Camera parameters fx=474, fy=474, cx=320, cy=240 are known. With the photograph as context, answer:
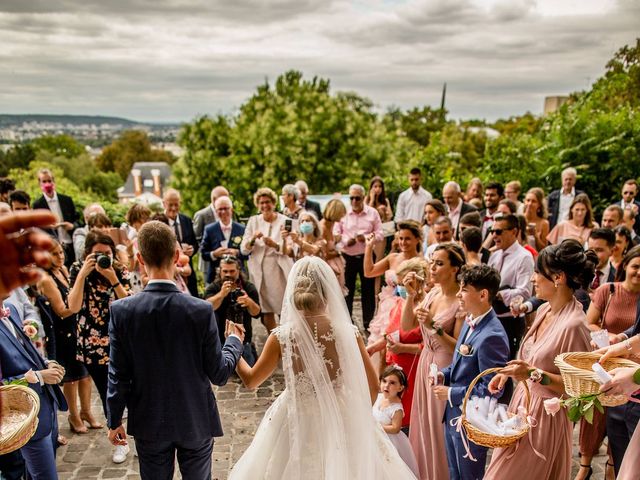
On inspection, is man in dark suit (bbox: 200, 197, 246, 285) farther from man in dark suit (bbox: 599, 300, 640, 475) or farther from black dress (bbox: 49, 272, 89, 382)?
man in dark suit (bbox: 599, 300, 640, 475)

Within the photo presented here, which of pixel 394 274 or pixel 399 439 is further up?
pixel 394 274

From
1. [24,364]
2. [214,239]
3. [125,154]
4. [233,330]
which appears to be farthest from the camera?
[125,154]

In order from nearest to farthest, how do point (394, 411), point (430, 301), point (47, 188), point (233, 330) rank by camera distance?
point (233, 330), point (394, 411), point (430, 301), point (47, 188)

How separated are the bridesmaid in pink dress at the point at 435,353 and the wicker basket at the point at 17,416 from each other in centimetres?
265

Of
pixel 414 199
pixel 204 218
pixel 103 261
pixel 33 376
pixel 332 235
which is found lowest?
pixel 33 376

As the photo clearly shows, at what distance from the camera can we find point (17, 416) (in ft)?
9.71

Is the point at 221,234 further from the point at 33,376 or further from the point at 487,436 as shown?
the point at 487,436

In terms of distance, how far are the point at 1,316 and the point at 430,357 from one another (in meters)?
3.12

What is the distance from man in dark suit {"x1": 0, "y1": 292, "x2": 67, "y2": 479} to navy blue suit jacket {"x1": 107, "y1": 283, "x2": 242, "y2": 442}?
87 cm

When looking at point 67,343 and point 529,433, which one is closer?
point 529,433

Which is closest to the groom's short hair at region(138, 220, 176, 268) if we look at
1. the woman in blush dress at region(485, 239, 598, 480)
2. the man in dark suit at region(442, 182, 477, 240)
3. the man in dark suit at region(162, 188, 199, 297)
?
the woman in blush dress at region(485, 239, 598, 480)

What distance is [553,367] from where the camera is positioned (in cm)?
312

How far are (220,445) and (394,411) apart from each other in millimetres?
1889

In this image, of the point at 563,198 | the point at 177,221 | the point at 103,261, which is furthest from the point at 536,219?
the point at 103,261
